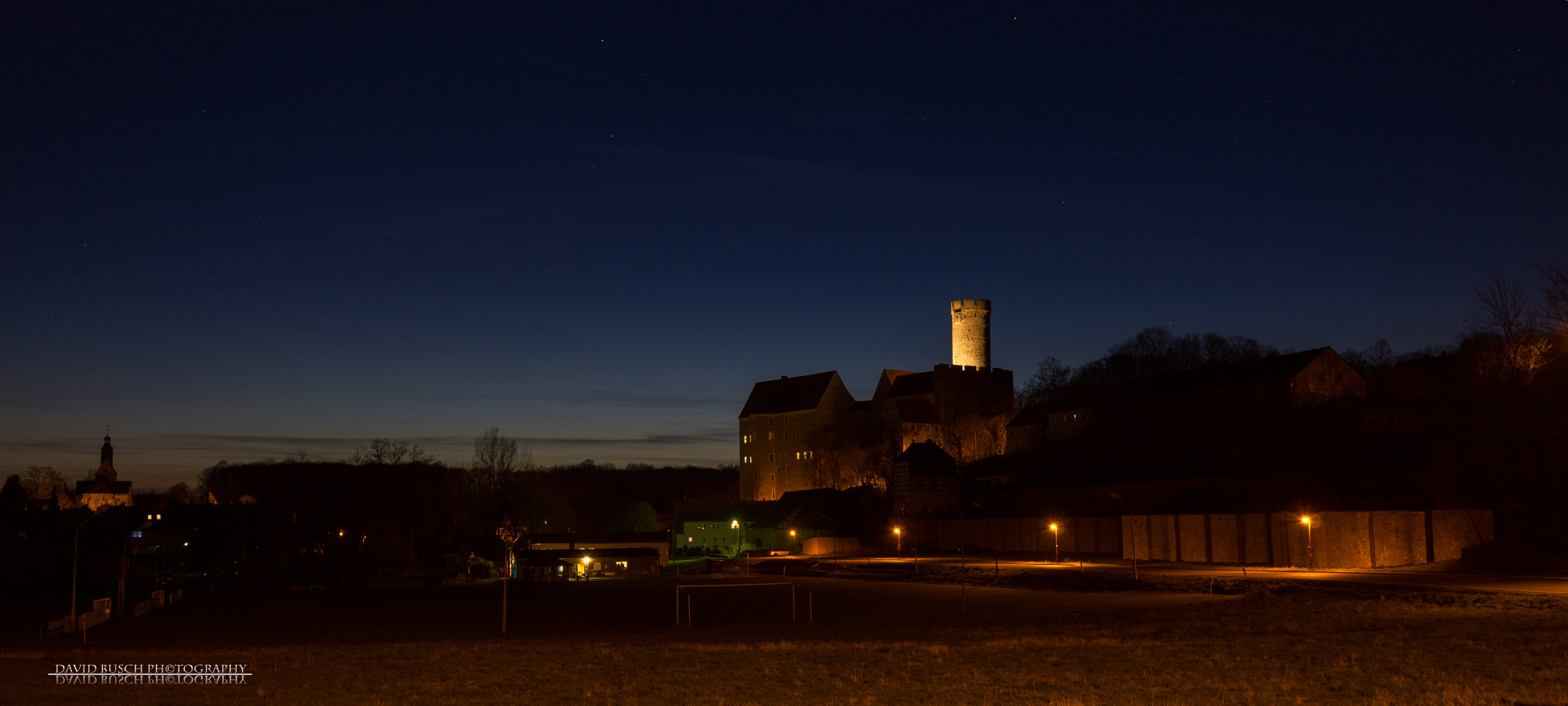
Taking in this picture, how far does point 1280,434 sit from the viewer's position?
72.8 metres

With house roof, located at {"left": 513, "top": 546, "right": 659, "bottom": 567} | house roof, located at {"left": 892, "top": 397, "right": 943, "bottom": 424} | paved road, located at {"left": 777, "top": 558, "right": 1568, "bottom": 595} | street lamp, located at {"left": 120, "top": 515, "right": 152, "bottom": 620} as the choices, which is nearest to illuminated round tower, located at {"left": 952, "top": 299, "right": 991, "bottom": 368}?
house roof, located at {"left": 892, "top": 397, "right": 943, "bottom": 424}

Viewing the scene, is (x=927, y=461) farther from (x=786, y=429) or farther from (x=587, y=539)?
(x=786, y=429)

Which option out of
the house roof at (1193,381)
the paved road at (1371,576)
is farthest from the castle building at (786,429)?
the paved road at (1371,576)

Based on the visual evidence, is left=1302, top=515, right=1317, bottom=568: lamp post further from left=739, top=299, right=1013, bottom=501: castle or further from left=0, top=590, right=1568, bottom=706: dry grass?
left=739, top=299, right=1013, bottom=501: castle

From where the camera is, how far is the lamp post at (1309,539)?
43469 millimetres

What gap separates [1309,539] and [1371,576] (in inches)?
228

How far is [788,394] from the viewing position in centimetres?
13238

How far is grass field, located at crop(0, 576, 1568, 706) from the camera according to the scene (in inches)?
629

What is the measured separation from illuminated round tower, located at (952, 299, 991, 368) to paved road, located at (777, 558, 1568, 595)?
239 feet

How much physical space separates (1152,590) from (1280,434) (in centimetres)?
3961

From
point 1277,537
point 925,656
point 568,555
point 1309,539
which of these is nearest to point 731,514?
point 568,555

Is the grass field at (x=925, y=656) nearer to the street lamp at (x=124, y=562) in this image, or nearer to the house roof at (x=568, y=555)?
the street lamp at (x=124, y=562)

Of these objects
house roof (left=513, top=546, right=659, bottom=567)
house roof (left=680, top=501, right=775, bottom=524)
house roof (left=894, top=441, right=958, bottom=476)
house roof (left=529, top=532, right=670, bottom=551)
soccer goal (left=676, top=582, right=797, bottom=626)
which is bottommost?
house roof (left=513, top=546, right=659, bottom=567)

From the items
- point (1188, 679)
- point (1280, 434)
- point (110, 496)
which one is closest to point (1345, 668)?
point (1188, 679)
